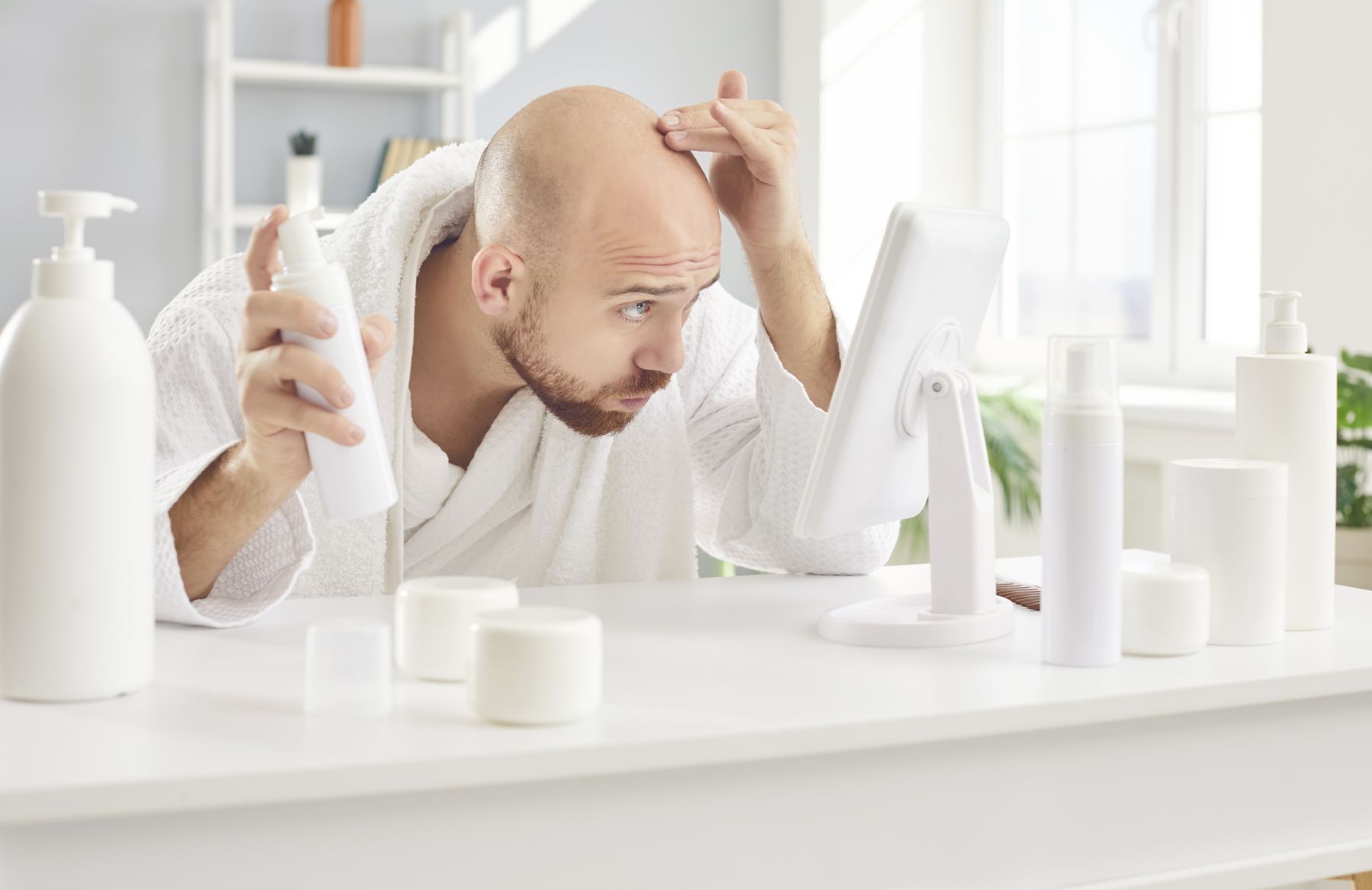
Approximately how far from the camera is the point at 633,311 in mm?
1266

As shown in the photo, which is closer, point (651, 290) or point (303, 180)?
point (651, 290)

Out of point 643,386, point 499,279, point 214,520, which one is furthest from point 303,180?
point 214,520

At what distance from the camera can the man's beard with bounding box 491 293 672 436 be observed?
4.33ft

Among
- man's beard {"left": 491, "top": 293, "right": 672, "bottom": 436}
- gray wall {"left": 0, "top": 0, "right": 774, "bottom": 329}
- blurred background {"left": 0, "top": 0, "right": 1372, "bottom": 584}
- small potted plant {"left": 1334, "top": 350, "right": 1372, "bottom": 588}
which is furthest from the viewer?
gray wall {"left": 0, "top": 0, "right": 774, "bottom": 329}

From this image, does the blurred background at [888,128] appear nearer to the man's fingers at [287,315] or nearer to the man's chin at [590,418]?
the man's chin at [590,418]

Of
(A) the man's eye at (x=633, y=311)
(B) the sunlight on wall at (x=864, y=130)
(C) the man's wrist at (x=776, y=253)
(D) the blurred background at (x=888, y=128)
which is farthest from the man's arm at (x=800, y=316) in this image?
(B) the sunlight on wall at (x=864, y=130)

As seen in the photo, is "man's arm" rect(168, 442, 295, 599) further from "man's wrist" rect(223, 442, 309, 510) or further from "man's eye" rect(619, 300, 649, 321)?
"man's eye" rect(619, 300, 649, 321)

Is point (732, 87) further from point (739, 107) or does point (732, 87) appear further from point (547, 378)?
point (547, 378)

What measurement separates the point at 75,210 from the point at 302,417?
18 cm

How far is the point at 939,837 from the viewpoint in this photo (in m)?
0.74

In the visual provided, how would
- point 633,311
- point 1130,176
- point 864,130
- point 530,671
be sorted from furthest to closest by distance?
1. point 864,130
2. point 1130,176
3. point 633,311
4. point 530,671

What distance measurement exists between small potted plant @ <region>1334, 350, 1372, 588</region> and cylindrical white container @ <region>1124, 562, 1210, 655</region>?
0.85 meters

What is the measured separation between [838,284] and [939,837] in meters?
2.73

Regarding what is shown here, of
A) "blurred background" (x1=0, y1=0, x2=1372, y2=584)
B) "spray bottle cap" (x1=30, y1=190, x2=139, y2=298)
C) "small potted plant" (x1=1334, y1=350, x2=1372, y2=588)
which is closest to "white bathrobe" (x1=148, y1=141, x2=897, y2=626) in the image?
"spray bottle cap" (x1=30, y1=190, x2=139, y2=298)
